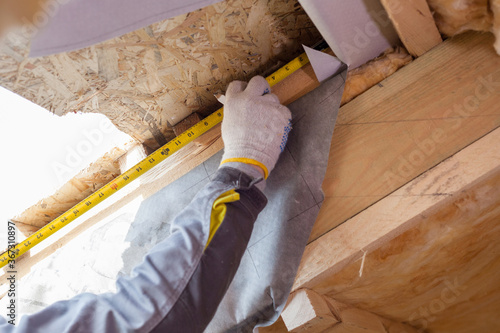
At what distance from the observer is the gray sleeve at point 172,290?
0.96 meters

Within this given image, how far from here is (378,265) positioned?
1.34 m

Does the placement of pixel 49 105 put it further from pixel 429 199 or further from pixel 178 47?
pixel 429 199

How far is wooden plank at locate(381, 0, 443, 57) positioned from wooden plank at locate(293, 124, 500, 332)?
0.43 m

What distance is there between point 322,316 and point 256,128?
76 centimetres

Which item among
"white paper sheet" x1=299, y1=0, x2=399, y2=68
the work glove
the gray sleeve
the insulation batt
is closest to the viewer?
the gray sleeve

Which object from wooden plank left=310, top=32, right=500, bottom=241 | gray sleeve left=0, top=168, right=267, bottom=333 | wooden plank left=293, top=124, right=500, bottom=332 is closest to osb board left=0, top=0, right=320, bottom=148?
wooden plank left=310, top=32, right=500, bottom=241

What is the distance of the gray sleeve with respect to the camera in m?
0.96

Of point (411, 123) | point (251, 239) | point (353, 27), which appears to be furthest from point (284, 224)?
point (353, 27)

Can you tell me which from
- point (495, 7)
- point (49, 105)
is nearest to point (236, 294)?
point (49, 105)

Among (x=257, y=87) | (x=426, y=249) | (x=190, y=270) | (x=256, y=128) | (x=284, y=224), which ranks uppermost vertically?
(x=257, y=87)

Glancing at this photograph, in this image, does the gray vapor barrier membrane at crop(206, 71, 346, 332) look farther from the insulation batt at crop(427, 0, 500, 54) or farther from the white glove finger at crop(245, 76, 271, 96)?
the insulation batt at crop(427, 0, 500, 54)

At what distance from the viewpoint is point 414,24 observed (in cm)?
127

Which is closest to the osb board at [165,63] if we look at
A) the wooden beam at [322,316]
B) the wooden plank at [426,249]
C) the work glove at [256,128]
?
the work glove at [256,128]

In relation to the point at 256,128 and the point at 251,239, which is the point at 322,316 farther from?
the point at 256,128
